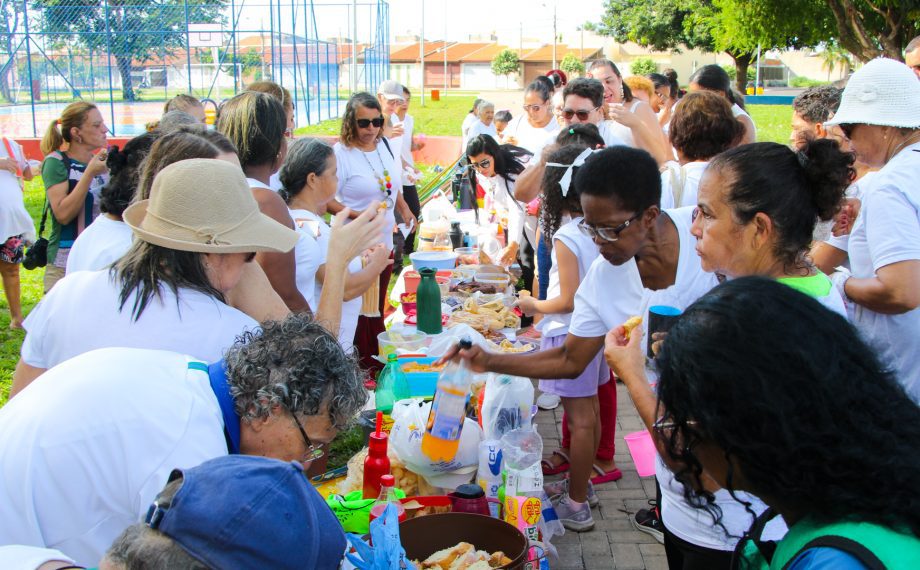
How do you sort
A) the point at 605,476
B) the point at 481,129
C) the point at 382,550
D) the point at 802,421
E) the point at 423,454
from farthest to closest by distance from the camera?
the point at 481,129 < the point at 605,476 < the point at 423,454 < the point at 382,550 < the point at 802,421

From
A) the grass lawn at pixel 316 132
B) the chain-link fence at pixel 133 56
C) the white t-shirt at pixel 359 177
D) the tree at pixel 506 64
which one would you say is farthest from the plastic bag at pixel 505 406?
the tree at pixel 506 64

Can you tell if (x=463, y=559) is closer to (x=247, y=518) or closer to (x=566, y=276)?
(x=247, y=518)

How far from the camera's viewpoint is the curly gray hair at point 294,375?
68.9 inches

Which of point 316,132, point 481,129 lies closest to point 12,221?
point 481,129

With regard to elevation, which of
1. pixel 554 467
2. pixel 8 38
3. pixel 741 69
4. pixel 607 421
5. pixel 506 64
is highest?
pixel 506 64

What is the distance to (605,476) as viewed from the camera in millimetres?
4359

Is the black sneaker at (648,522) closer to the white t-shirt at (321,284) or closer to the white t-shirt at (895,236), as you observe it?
the white t-shirt at (895,236)

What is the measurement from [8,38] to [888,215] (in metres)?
22.7

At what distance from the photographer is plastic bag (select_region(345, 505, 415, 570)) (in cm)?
208

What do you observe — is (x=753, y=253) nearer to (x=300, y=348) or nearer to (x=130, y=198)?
(x=300, y=348)

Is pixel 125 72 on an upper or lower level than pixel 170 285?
upper

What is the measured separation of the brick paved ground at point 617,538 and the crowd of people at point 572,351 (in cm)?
9

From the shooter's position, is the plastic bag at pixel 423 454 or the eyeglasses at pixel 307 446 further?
the plastic bag at pixel 423 454

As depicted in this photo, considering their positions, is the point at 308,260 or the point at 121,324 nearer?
the point at 121,324
